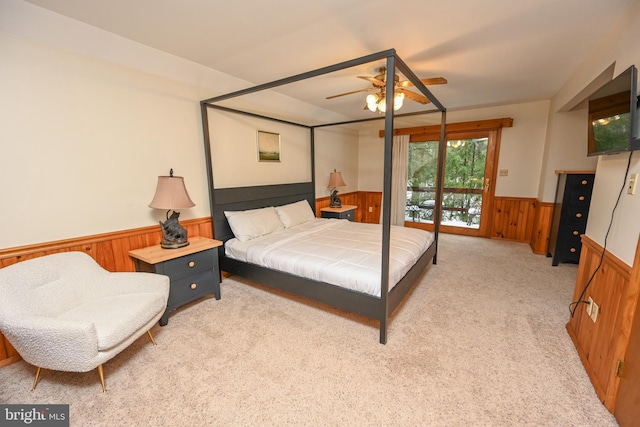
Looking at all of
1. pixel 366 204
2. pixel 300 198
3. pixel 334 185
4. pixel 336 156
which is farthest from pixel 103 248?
pixel 366 204

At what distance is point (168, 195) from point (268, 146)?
1.69 meters

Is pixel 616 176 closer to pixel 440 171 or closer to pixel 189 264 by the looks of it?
pixel 440 171

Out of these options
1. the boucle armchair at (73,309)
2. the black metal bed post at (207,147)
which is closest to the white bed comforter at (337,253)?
the black metal bed post at (207,147)

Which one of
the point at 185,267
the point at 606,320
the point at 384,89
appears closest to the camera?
the point at 606,320

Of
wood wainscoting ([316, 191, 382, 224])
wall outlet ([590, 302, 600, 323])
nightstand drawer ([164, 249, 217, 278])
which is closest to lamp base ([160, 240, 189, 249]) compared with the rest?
nightstand drawer ([164, 249, 217, 278])

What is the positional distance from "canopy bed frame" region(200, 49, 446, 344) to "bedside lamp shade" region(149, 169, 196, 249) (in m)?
0.53

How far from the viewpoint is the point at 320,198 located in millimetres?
4824

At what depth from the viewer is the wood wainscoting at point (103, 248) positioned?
178cm

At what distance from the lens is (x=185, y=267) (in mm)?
2346

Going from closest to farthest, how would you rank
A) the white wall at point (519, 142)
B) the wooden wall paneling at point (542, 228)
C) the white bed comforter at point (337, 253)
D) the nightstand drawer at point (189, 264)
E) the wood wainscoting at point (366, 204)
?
1. the white bed comforter at point (337, 253)
2. the nightstand drawer at point (189, 264)
3. the wooden wall paneling at point (542, 228)
4. the white wall at point (519, 142)
5. the wood wainscoting at point (366, 204)

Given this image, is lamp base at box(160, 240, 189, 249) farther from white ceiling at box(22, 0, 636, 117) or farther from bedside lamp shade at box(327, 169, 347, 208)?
bedside lamp shade at box(327, 169, 347, 208)

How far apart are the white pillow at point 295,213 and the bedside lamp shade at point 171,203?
1369 mm

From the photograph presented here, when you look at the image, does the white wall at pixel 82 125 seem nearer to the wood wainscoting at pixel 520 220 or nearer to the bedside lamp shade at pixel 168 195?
the bedside lamp shade at pixel 168 195

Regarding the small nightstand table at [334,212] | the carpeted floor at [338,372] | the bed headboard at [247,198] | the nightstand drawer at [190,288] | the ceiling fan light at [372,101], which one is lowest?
the carpeted floor at [338,372]
